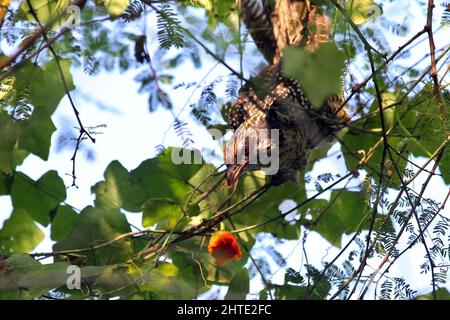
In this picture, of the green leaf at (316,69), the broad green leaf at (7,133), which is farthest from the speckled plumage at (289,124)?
the green leaf at (316,69)

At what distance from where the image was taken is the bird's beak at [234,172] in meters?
2.03

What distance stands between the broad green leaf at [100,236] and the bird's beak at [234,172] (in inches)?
12.2

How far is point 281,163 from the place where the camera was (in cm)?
212

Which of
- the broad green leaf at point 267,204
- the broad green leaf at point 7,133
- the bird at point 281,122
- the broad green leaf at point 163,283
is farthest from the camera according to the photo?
the broad green leaf at point 267,204

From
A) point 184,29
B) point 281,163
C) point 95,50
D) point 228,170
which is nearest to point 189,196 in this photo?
point 228,170

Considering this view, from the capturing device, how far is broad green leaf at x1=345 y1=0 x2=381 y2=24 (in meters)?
1.73

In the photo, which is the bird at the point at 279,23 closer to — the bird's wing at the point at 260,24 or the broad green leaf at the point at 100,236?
the bird's wing at the point at 260,24

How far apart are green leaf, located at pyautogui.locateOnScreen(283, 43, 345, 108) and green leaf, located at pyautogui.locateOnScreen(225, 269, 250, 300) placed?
96cm

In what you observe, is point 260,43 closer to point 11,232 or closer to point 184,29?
point 184,29

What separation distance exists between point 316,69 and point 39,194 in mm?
1731

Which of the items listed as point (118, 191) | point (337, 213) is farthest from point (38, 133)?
point (337, 213)

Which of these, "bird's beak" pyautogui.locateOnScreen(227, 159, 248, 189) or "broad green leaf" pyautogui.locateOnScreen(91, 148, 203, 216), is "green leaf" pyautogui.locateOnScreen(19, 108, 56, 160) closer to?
"broad green leaf" pyautogui.locateOnScreen(91, 148, 203, 216)

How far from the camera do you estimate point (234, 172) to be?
204 centimetres
